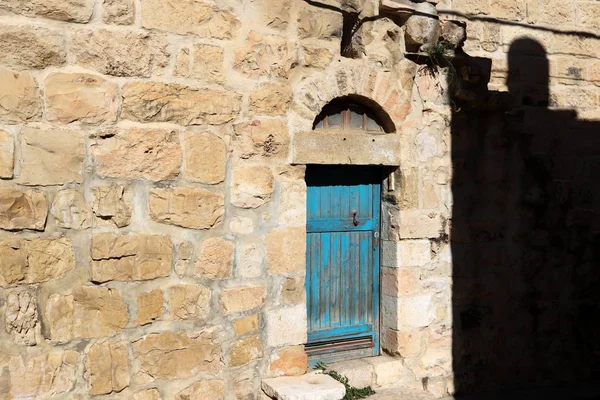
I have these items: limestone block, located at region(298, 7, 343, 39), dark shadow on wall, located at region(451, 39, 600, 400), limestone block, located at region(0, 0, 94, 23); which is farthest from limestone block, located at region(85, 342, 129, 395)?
dark shadow on wall, located at region(451, 39, 600, 400)

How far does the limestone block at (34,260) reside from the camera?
3154mm

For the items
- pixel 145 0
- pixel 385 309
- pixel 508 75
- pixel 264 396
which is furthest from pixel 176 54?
pixel 508 75

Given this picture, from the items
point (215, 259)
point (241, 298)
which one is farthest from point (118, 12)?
point (241, 298)

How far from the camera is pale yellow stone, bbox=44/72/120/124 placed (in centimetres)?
325

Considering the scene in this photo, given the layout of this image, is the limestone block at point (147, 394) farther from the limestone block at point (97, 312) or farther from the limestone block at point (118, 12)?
the limestone block at point (118, 12)

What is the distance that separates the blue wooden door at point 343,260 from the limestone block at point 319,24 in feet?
2.86

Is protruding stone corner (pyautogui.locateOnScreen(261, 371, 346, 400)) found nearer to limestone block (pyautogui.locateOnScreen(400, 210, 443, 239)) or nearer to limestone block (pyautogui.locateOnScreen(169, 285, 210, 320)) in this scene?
limestone block (pyautogui.locateOnScreen(169, 285, 210, 320))

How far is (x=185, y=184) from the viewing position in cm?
360

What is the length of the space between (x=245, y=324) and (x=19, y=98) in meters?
1.70

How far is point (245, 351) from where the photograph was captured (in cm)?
380

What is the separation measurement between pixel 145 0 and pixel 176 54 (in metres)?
0.31

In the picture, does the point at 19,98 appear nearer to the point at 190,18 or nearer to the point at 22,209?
the point at 22,209

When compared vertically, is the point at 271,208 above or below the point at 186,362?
above

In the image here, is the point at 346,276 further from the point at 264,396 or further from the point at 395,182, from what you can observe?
the point at 264,396
